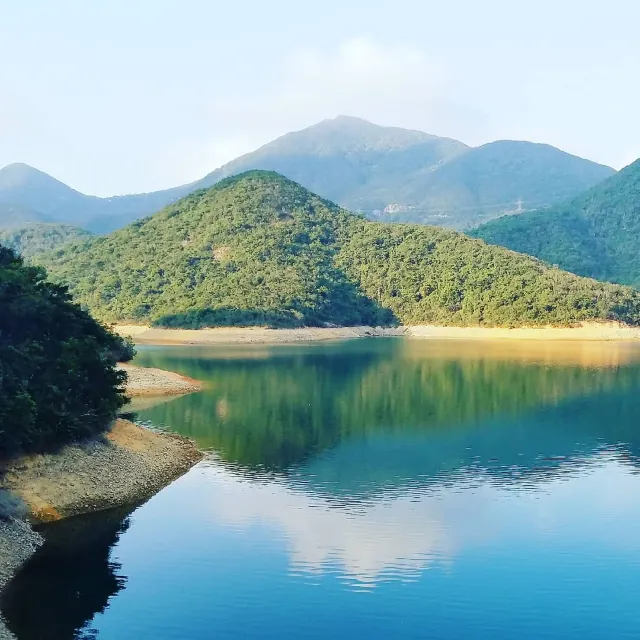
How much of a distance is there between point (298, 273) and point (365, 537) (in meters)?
114

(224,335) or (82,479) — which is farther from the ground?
(224,335)

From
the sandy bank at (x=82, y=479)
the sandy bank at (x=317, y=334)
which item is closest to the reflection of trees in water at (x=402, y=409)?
the sandy bank at (x=82, y=479)

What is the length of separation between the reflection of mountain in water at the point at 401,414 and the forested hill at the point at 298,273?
4289 cm

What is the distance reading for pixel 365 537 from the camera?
872 inches

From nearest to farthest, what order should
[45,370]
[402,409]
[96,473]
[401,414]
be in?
[96,473] → [45,370] → [401,414] → [402,409]

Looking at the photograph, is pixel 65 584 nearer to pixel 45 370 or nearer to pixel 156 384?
pixel 45 370

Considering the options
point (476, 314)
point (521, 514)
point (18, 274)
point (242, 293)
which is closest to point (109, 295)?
point (242, 293)

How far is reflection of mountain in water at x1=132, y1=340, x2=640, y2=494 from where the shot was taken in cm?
3306

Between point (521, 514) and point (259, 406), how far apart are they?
25.3m

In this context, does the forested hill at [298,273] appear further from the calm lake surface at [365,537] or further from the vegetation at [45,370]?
the vegetation at [45,370]

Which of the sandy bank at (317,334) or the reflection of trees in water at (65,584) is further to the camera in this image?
the sandy bank at (317,334)

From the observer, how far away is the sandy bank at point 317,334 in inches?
4402

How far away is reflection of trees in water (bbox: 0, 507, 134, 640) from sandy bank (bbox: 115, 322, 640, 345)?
3376 inches

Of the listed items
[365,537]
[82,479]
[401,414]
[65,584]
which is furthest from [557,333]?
[65,584]
